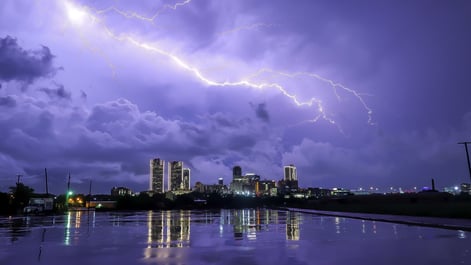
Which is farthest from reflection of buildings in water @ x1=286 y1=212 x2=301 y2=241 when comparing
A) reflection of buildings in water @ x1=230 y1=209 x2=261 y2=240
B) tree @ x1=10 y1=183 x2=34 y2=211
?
tree @ x1=10 y1=183 x2=34 y2=211

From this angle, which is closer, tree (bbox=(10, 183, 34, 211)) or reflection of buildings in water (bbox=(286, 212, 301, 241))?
reflection of buildings in water (bbox=(286, 212, 301, 241))

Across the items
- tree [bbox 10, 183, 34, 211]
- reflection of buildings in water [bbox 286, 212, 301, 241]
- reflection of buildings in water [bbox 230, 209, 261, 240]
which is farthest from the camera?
tree [bbox 10, 183, 34, 211]

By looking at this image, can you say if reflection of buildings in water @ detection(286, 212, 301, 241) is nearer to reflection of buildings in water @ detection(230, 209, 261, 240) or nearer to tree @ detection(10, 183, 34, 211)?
reflection of buildings in water @ detection(230, 209, 261, 240)

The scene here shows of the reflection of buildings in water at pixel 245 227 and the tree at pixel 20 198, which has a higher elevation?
the tree at pixel 20 198

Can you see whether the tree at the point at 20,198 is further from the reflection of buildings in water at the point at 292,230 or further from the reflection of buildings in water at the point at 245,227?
the reflection of buildings in water at the point at 292,230

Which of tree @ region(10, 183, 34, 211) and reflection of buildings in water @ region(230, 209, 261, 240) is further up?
tree @ region(10, 183, 34, 211)

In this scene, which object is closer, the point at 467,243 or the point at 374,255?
the point at 374,255

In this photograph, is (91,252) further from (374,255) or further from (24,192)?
(24,192)

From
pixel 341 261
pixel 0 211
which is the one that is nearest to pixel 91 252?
pixel 341 261

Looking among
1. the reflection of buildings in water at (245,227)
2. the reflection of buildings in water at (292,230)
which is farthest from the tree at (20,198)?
the reflection of buildings in water at (292,230)

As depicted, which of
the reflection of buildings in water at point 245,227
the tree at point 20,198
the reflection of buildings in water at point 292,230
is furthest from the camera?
the tree at point 20,198

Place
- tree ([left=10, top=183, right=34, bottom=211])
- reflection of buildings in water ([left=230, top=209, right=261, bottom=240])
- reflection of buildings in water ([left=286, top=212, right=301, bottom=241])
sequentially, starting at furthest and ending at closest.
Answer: tree ([left=10, top=183, right=34, bottom=211]) < reflection of buildings in water ([left=230, top=209, right=261, bottom=240]) < reflection of buildings in water ([left=286, top=212, right=301, bottom=241])
